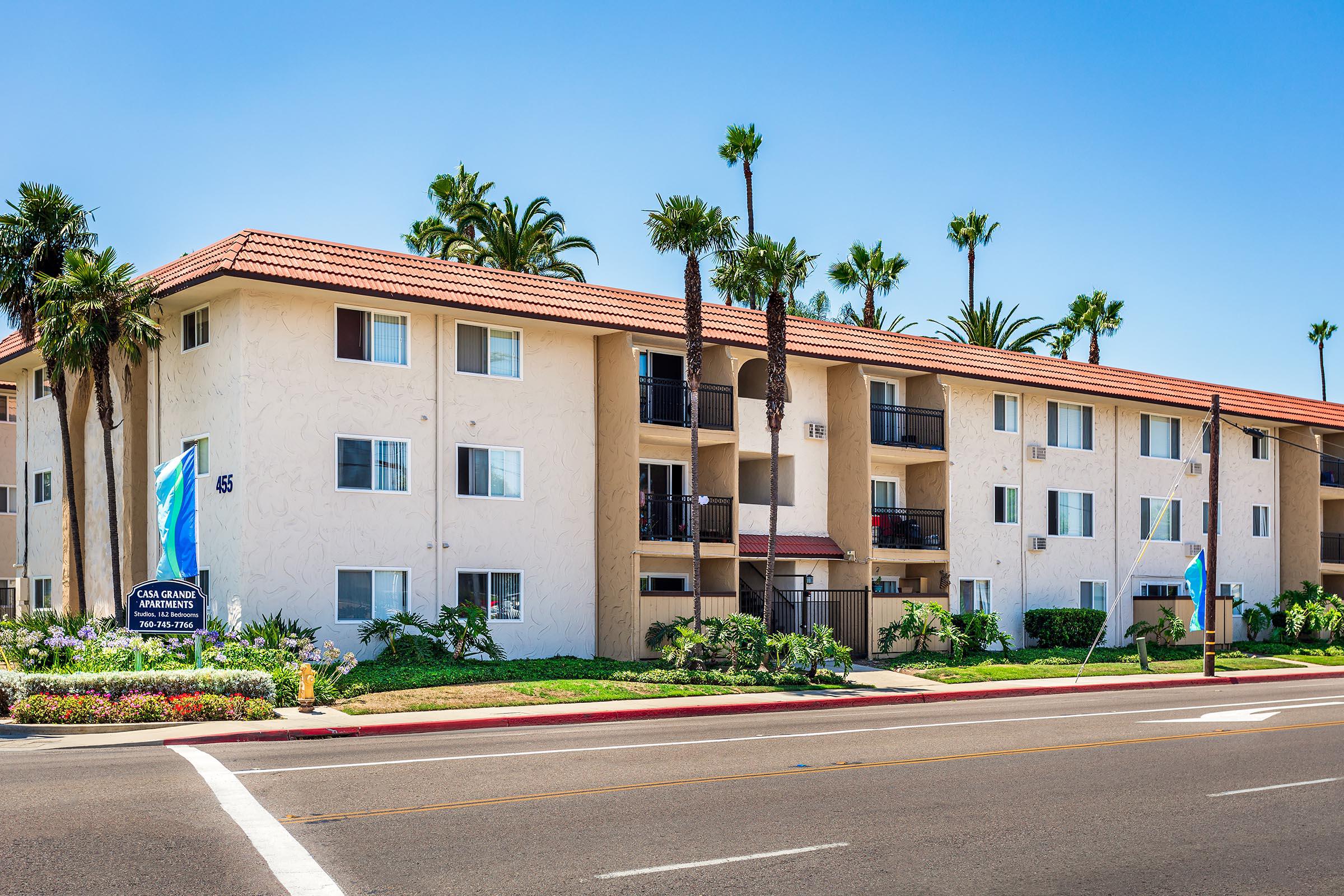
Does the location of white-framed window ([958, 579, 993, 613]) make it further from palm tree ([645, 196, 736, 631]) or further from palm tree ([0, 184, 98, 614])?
palm tree ([0, 184, 98, 614])

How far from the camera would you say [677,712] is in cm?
2180

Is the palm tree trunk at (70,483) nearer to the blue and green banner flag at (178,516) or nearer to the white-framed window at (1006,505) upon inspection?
the blue and green banner flag at (178,516)

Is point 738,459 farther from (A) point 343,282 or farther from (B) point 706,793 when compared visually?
(B) point 706,793

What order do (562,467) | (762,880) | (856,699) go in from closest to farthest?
(762,880)
(856,699)
(562,467)

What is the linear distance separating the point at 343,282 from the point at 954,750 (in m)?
15.4

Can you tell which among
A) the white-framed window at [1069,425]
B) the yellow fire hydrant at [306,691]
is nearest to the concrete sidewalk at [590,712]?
the yellow fire hydrant at [306,691]

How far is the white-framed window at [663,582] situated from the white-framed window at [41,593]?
14.8m

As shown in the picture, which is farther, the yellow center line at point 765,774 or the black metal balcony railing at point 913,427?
the black metal balcony railing at point 913,427

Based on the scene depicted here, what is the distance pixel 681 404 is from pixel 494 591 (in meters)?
6.35

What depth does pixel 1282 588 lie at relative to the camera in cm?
4538

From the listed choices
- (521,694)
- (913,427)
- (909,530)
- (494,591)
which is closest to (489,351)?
(494,591)

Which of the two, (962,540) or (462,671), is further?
(962,540)

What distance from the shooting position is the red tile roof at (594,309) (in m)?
25.8

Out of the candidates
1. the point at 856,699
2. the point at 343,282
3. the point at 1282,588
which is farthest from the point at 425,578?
the point at 1282,588
